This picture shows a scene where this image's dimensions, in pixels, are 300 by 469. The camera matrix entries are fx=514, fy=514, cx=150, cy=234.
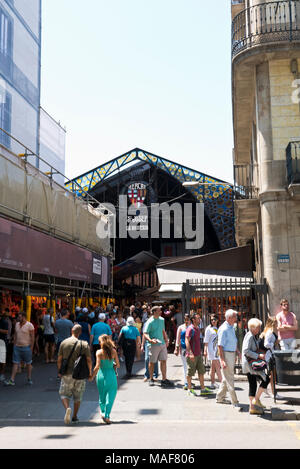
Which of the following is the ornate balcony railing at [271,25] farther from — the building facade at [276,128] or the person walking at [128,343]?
the person walking at [128,343]

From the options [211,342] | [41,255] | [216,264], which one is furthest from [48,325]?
[216,264]

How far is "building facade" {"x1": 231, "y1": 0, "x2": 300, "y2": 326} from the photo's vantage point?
48.6 feet

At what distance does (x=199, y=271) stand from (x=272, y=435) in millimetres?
13225

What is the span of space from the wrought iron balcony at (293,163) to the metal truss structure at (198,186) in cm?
2129

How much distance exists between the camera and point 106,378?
26.3 feet

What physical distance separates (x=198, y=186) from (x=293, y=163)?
72.5 ft

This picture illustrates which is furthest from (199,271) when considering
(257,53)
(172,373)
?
(257,53)

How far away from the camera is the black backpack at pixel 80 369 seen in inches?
317

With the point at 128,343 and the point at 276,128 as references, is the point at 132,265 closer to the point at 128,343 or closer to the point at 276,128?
the point at 276,128

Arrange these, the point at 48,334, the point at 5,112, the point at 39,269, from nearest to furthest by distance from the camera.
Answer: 1. the point at 48,334
2. the point at 39,269
3. the point at 5,112

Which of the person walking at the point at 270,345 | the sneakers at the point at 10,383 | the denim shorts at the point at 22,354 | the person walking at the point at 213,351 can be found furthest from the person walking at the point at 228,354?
the sneakers at the point at 10,383

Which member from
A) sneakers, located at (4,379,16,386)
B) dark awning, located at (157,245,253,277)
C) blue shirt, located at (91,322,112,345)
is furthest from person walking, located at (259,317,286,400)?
dark awning, located at (157,245,253,277)

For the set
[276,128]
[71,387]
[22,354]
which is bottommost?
[71,387]
